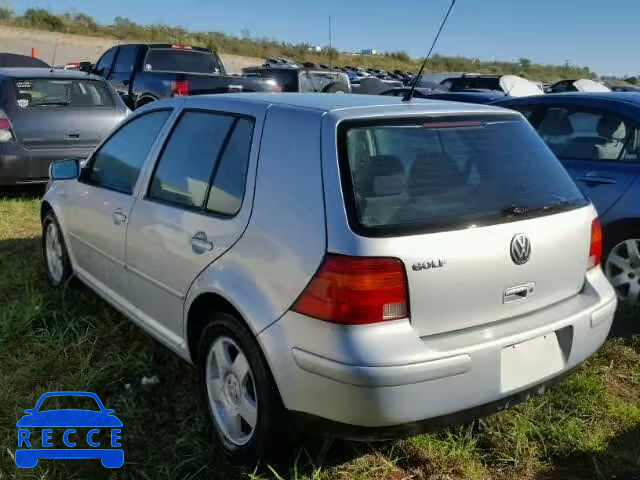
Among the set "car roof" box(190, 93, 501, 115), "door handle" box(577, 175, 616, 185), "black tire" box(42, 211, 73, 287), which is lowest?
"black tire" box(42, 211, 73, 287)

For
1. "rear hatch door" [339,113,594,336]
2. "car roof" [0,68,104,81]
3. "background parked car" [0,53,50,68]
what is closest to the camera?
"rear hatch door" [339,113,594,336]

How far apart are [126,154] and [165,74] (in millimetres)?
8314

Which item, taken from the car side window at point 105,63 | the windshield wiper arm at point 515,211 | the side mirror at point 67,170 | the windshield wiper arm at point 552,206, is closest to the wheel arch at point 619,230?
the windshield wiper arm at point 552,206

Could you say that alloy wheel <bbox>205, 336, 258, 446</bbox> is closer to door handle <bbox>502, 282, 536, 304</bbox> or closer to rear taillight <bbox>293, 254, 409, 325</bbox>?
rear taillight <bbox>293, 254, 409, 325</bbox>

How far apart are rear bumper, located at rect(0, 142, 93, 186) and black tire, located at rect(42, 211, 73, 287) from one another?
256cm

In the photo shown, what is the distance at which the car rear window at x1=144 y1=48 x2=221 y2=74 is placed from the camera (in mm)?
12273

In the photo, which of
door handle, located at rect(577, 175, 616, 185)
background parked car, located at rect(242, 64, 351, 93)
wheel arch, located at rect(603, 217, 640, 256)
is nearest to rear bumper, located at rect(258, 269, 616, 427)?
wheel arch, located at rect(603, 217, 640, 256)

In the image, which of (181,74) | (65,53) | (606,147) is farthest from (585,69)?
(606,147)

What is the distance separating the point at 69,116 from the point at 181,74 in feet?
13.6

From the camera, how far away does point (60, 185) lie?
4.56m

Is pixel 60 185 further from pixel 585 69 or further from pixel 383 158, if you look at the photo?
pixel 585 69

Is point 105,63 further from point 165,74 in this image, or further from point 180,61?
point 165,74

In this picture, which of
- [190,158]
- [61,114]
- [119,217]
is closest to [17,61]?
[61,114]

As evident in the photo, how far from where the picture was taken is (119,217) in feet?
11.9
